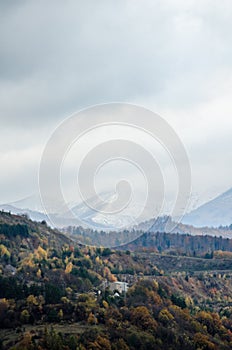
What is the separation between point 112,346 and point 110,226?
2189 inches

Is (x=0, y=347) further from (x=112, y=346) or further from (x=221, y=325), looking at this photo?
(x=221, y=325)

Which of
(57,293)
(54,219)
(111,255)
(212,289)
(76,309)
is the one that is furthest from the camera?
(111,255)

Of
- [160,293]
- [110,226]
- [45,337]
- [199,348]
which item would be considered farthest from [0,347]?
[110,226]

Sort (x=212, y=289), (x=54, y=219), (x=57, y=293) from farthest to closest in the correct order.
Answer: (x=212, y=289) → (x=54, y=219) → (x=57, y=293)

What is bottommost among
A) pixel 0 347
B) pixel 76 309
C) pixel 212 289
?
pixel 0 347

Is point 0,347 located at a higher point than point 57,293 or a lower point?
lower

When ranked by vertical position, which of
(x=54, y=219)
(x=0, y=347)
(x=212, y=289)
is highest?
(x=54, y=219)

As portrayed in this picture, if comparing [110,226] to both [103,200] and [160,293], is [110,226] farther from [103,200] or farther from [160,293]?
[160,293]

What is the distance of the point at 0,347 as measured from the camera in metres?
45.6

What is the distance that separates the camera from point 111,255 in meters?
110

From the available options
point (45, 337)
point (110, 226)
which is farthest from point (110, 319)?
point (110, 226)

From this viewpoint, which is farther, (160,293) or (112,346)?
(160,293)

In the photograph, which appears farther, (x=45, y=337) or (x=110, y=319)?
(x=110, y=319)

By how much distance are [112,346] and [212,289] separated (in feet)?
194
